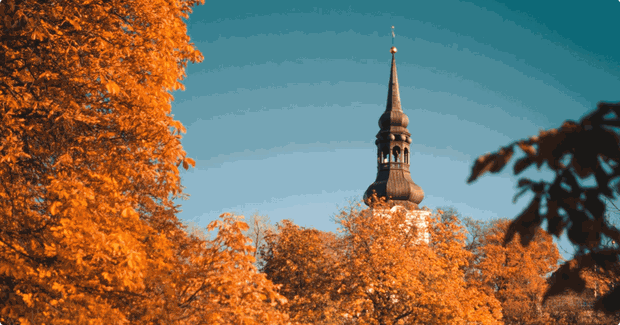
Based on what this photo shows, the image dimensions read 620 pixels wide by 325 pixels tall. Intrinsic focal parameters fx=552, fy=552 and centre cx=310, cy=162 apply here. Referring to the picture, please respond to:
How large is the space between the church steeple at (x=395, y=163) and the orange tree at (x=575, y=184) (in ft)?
156

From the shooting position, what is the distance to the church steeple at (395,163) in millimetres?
50719

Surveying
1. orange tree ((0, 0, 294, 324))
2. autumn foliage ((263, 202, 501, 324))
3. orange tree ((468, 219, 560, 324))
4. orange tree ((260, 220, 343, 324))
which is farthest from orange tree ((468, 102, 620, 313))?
orange tree ((468, 219, 560, 324))

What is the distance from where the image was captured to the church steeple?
50.7 metres

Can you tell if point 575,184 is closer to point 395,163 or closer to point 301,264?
point 301,264

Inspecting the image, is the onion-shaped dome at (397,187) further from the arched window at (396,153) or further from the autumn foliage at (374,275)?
the autumn foliage at (374,275)

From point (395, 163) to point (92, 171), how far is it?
45.3 metres

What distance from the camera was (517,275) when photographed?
39062 mm

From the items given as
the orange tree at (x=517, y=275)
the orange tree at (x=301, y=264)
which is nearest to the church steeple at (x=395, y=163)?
the orange tree at (x=517, y=275)

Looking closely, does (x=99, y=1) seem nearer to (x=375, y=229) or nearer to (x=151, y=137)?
(x=151, y=137)

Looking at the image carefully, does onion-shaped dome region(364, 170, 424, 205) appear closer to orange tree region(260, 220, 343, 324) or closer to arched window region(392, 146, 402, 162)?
arched window region(392, 146, 402, 162)

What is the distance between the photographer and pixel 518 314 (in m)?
35.8

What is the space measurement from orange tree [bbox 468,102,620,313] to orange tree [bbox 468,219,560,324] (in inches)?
1349

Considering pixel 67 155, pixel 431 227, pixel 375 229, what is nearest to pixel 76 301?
pixel 67 155

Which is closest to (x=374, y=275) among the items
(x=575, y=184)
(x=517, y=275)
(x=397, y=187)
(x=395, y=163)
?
(x=575, y=184)
